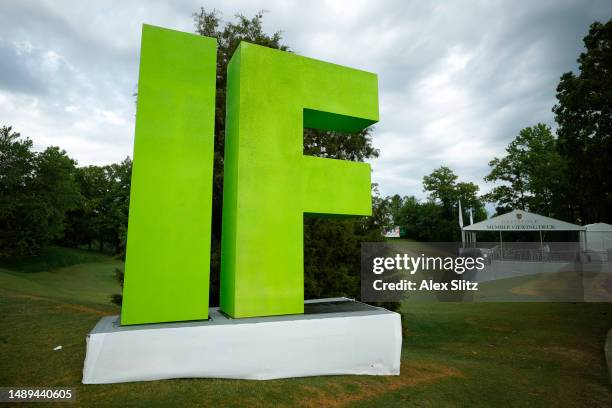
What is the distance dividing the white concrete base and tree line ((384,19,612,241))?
8418mm

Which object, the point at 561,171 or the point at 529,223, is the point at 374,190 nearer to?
the point at 529,223

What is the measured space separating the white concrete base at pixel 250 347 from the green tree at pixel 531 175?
130 ft

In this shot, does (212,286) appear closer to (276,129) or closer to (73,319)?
(73,319)

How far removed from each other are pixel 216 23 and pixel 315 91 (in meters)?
7.76

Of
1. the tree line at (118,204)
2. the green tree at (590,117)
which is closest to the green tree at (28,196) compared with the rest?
the tree line at (118,204)

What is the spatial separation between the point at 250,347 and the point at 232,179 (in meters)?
2.69

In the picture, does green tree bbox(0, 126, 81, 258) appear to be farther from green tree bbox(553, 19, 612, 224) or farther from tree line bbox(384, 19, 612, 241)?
green tree bbox(553, 19, 612, 224)

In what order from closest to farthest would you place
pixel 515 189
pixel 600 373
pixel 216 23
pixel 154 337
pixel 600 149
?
pixel 154 337 < pixel 600 373 < pixel 216 23 < pixel 600 149 < pixel 515 189

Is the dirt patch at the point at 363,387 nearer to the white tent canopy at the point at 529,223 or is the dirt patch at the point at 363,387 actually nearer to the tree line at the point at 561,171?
the tree line at the point at 561,171

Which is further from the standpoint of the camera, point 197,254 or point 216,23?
point 216,23

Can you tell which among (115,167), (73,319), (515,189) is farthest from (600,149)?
(115,167)

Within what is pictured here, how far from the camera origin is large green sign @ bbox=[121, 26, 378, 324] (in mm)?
5211

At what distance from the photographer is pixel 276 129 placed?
6.13m

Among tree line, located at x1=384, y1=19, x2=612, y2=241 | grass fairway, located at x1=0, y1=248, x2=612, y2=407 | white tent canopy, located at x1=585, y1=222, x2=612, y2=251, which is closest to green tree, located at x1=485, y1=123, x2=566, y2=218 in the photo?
tree line, located at x1=384, y1=19, x2=612, y2=241
